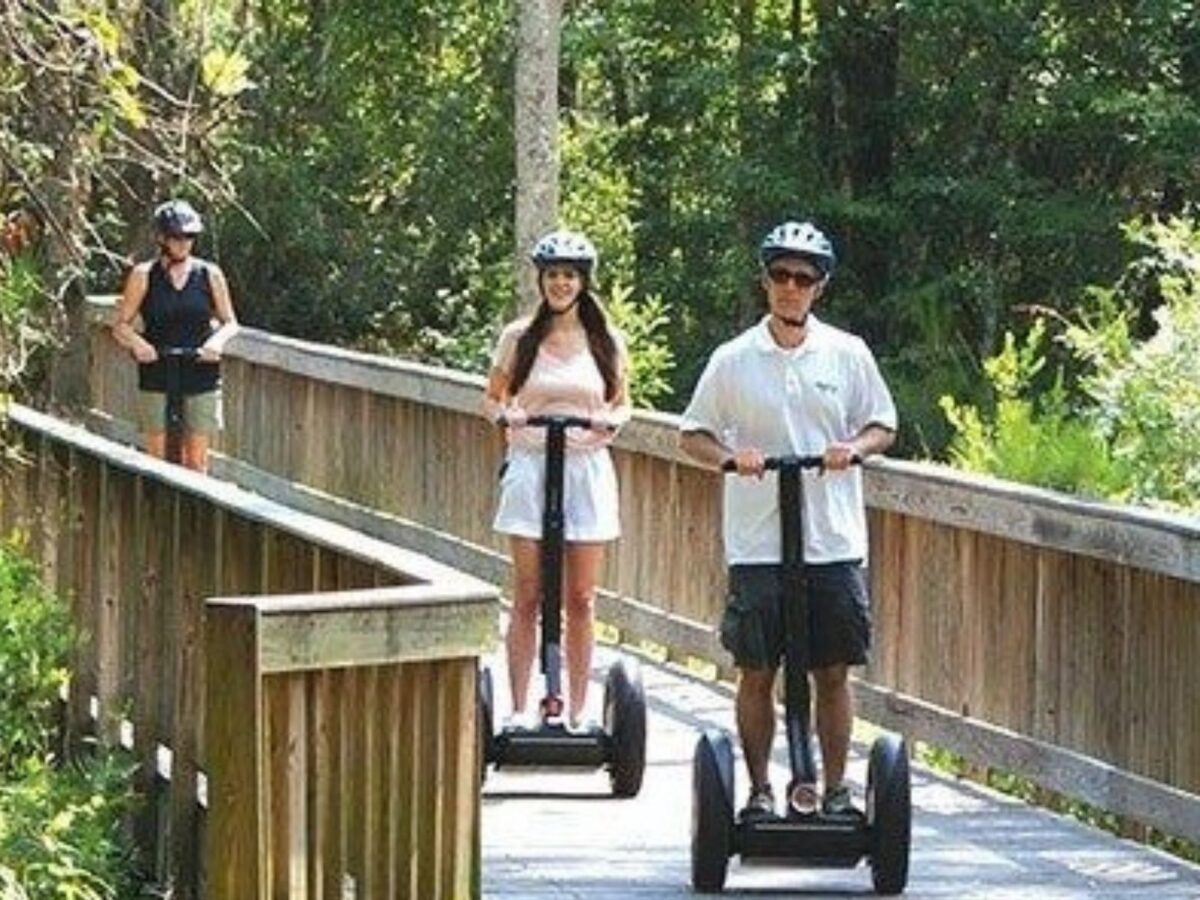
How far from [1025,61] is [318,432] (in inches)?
419

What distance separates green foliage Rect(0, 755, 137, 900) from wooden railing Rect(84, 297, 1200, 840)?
2975 millimetres

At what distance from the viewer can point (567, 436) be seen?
422 inches

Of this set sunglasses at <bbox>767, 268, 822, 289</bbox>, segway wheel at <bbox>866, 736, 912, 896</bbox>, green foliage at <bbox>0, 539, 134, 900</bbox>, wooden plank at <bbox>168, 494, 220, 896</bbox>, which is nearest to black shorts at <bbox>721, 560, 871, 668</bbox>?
segway wheel at <bbox>866, 736, 912, 896</bbox>

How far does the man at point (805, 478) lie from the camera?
9.02 m

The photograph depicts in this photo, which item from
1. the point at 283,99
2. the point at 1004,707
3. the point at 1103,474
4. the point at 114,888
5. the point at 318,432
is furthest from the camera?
the point at 283,99

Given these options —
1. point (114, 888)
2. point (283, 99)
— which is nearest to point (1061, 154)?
point (283, 99)

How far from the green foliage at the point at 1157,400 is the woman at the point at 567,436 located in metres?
3.01

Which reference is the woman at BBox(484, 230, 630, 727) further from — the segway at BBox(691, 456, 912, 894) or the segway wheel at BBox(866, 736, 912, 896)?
the segway wheel at BBox(866, 736, 912, 896)

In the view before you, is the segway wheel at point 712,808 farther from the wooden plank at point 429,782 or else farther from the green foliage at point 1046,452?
the green foliage at point 1046,452

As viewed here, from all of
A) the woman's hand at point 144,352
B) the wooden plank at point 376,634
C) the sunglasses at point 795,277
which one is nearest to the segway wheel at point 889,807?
the sunglasses at point 795,277

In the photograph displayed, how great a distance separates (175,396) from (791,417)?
6.10 m

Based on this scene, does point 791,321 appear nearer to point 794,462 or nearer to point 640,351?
point 794,462

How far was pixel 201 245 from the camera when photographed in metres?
26.0

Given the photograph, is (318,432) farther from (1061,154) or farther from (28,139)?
(1061,154)
